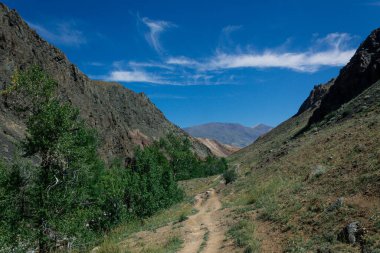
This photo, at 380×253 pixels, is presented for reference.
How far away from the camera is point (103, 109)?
111m

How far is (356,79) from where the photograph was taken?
6331 cm

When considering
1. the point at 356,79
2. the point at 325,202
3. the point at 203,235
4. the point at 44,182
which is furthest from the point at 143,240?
the point at 356,79

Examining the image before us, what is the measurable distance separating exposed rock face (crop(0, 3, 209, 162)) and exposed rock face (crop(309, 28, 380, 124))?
5412 centimetres

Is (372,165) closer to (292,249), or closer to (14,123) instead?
(292,249)

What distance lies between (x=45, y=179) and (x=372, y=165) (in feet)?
52.1

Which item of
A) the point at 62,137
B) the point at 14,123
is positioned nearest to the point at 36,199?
the point at 62,137

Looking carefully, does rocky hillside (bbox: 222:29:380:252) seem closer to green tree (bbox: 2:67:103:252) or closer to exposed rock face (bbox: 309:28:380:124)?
green tree (bbox: 2:67:103:252)

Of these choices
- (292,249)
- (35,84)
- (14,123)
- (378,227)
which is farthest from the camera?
(14,123)

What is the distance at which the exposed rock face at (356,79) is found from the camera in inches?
2328

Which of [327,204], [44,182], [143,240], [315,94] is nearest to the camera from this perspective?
[327,204]

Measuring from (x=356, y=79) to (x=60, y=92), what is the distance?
225 ft

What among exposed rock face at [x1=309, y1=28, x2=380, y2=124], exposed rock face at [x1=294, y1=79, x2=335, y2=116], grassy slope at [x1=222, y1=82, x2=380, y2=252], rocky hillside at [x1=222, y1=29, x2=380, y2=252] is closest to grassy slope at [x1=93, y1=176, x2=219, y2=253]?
rocky hillside at [x1=222, y1=29, x2=380, y2=252]

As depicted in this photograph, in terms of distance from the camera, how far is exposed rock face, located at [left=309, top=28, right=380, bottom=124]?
59125 mm

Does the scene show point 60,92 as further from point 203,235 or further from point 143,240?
point 203,235
